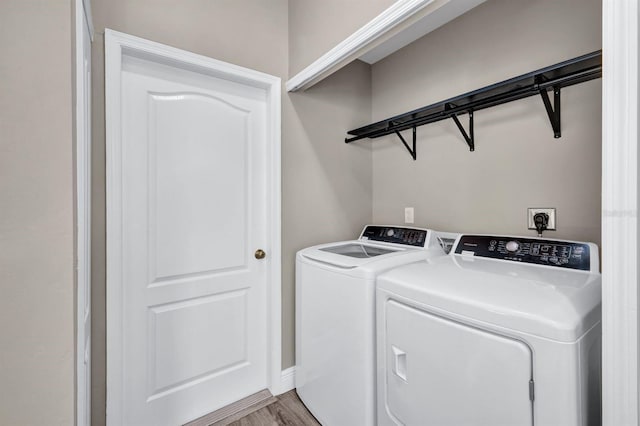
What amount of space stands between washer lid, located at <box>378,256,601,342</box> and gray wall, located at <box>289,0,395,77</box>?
118 centimetres

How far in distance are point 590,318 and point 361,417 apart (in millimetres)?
1007

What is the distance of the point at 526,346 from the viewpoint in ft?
2.67

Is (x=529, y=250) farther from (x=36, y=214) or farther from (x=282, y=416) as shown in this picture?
(x=36, y=214)

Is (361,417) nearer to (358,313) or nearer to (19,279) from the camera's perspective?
(358,313)

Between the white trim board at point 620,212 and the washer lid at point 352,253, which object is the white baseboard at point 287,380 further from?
the white trim board at point 620,212

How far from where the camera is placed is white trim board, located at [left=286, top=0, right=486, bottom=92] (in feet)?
3.82

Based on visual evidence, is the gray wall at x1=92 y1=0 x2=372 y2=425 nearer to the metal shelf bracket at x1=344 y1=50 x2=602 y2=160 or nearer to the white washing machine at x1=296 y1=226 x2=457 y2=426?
the white washing machine at x1=296 y1=226 x2=457 y2=426

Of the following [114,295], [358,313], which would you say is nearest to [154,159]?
[114,295]

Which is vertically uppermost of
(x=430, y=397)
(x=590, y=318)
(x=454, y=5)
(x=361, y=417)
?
(x=454, y=5)

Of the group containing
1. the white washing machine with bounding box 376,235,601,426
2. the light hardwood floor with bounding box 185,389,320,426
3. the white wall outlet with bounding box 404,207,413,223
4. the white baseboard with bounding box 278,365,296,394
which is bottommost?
the light hardwood floor with bounding box 185,389,320,426

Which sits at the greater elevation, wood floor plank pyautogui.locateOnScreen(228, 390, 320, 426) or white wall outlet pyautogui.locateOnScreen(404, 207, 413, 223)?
white wall outlet pyautogui.locateOnScreen(404, 207, 413, 223)

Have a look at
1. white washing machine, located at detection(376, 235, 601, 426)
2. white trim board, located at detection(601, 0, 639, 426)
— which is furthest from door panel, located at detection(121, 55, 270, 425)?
white trim board, located at detection(601, 0, 639, 426)

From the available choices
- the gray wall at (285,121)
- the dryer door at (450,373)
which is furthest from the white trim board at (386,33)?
the dryer door at (450,373)

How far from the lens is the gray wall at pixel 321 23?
1.39m
